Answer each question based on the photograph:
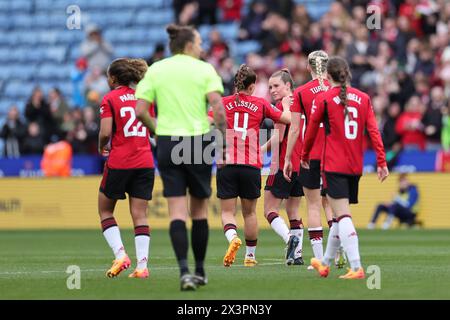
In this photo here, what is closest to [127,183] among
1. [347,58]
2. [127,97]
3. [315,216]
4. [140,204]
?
[140,204]

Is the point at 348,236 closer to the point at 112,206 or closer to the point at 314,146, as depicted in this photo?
the point at 314,146

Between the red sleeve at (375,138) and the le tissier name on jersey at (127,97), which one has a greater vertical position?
the le tissier name on jersey at (127,97)

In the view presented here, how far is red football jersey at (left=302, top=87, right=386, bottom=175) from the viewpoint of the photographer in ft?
38.4

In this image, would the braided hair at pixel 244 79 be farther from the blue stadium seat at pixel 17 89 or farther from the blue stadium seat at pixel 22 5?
the blue stadium seat at pixel 22 5

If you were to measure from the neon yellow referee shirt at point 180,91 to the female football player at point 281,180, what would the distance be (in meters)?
3.68

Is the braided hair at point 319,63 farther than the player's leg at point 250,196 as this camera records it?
No

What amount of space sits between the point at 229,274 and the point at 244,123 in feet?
6.87

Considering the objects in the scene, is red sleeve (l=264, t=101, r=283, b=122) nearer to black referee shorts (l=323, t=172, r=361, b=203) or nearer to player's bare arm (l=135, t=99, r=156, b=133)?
black referee shorts (l=323, t=172, r=361, b=203)

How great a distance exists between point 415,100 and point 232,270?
1275 cm

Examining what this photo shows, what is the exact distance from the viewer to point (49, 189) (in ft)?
86.8

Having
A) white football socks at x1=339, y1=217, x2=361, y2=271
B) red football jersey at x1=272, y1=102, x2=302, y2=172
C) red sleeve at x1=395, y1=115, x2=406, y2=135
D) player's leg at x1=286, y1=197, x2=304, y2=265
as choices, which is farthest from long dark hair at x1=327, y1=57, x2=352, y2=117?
red sleeve at x1=395, y1=115, x2=406, y2=135

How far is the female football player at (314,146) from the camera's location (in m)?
13.5

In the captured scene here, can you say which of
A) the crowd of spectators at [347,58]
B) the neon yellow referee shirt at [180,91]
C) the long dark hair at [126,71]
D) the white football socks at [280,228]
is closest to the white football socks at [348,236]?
the neon yellow referee shirt at [180,91]
